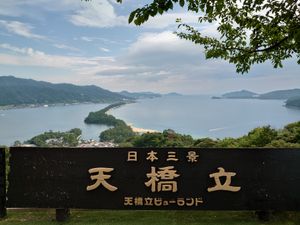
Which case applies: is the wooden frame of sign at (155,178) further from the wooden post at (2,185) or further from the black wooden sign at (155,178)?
the wooden post at (2,185)

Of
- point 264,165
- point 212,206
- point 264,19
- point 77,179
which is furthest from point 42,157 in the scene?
point 264,19

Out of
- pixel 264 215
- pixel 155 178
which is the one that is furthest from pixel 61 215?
pixel 264 215

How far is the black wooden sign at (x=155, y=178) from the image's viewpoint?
5.53m

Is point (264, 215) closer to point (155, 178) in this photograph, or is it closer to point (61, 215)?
point (155, 178)

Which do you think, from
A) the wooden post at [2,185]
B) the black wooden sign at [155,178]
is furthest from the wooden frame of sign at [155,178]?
the wooden post at [2,185]

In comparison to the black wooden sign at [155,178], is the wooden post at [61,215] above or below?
below

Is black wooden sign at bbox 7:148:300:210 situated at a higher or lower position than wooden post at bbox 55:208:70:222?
higher

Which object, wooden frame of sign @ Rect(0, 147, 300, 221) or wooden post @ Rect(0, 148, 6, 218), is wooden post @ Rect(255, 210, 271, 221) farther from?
wooden post @ Rect(0, 148, 6, 218)

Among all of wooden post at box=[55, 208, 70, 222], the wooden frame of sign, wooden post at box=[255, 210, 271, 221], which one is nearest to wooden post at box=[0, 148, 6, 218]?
the wooden frame of sign

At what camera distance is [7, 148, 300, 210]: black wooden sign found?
5.53 metres

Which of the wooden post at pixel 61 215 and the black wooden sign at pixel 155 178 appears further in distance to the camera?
the wooden post at pixel 61 215

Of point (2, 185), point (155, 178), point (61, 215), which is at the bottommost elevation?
point (61, 215)

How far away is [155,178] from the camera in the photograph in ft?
18.4

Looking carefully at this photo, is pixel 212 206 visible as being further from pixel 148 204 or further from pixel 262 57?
pixel 262 57
